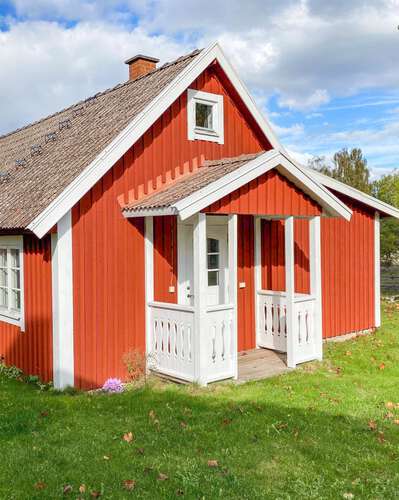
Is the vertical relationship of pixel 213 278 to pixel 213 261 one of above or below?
below

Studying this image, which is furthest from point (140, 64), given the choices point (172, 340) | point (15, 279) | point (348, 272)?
point (172, 340)

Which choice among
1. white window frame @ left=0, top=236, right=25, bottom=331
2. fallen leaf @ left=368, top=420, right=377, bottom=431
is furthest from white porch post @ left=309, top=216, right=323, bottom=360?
white window frame @ left=0, top=236, right=25, bottom=331

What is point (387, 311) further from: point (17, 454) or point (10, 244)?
point (17, 454)

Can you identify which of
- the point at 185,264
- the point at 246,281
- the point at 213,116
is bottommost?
the point at 246,281

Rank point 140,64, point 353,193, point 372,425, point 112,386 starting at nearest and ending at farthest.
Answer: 1. point 372,425
2. point 112,386
3. point 353,193
4. point 140,64

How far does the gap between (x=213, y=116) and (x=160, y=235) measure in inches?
108

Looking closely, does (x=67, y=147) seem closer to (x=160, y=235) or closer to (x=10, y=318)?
(x=160, y=235)

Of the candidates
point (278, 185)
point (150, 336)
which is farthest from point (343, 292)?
point (150, 336)

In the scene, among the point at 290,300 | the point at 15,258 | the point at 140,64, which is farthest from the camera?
the point at 140,64

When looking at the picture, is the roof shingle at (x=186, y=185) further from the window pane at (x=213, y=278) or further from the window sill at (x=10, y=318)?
the window sill at (x=10, y=318)

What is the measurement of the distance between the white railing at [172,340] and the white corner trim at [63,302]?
4.83ft

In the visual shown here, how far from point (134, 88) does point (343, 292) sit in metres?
6.71

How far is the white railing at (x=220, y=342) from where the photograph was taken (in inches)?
320

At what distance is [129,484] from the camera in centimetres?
491
